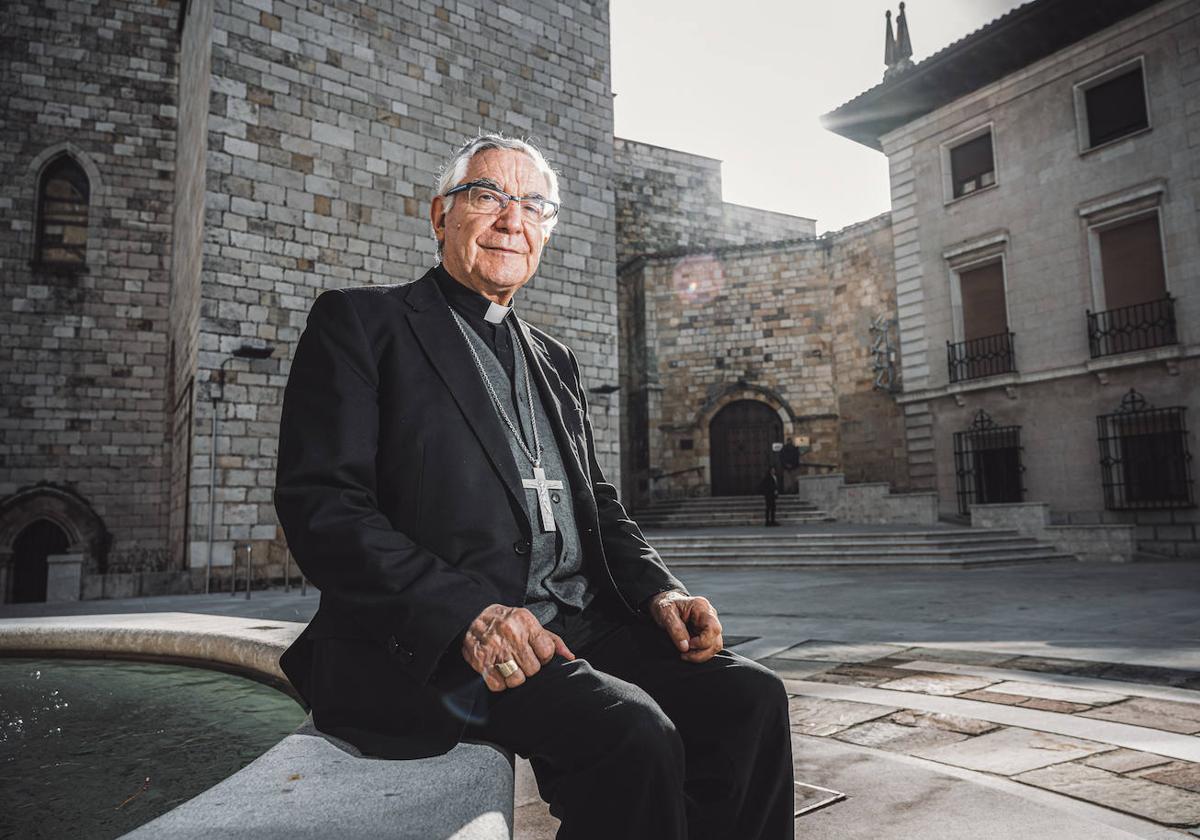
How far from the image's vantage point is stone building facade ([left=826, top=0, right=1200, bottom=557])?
1192 centimetres

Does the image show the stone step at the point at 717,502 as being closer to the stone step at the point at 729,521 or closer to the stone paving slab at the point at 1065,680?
the stone step at the point at 729,521

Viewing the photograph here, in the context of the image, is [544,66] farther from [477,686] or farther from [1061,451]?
[477,686]

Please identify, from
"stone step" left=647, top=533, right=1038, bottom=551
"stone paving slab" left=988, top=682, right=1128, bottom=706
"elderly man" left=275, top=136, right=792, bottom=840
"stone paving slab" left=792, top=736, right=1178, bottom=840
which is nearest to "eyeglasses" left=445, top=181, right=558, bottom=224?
"elderly man" left=275, top=136, right=792, bottom=840

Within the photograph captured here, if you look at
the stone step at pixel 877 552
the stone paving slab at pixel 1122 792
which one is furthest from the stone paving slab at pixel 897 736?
the stone step at pixel 877 552

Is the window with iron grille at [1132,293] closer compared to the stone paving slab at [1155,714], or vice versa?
the stone paving slab at [1155,714]

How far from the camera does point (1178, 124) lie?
11.9 meters

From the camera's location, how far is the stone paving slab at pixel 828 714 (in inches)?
102

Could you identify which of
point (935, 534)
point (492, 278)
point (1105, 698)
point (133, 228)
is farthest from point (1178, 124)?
point (133, 228)

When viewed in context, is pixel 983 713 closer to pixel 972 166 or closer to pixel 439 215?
pixel 439 215

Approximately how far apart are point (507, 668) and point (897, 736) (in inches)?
70.3

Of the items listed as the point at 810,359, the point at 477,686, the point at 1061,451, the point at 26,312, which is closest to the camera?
the point at 477,686

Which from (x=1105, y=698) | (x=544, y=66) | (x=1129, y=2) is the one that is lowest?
(x=1105, y=698)

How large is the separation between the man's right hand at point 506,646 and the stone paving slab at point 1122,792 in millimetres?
1524

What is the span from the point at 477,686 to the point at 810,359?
19.3 m
